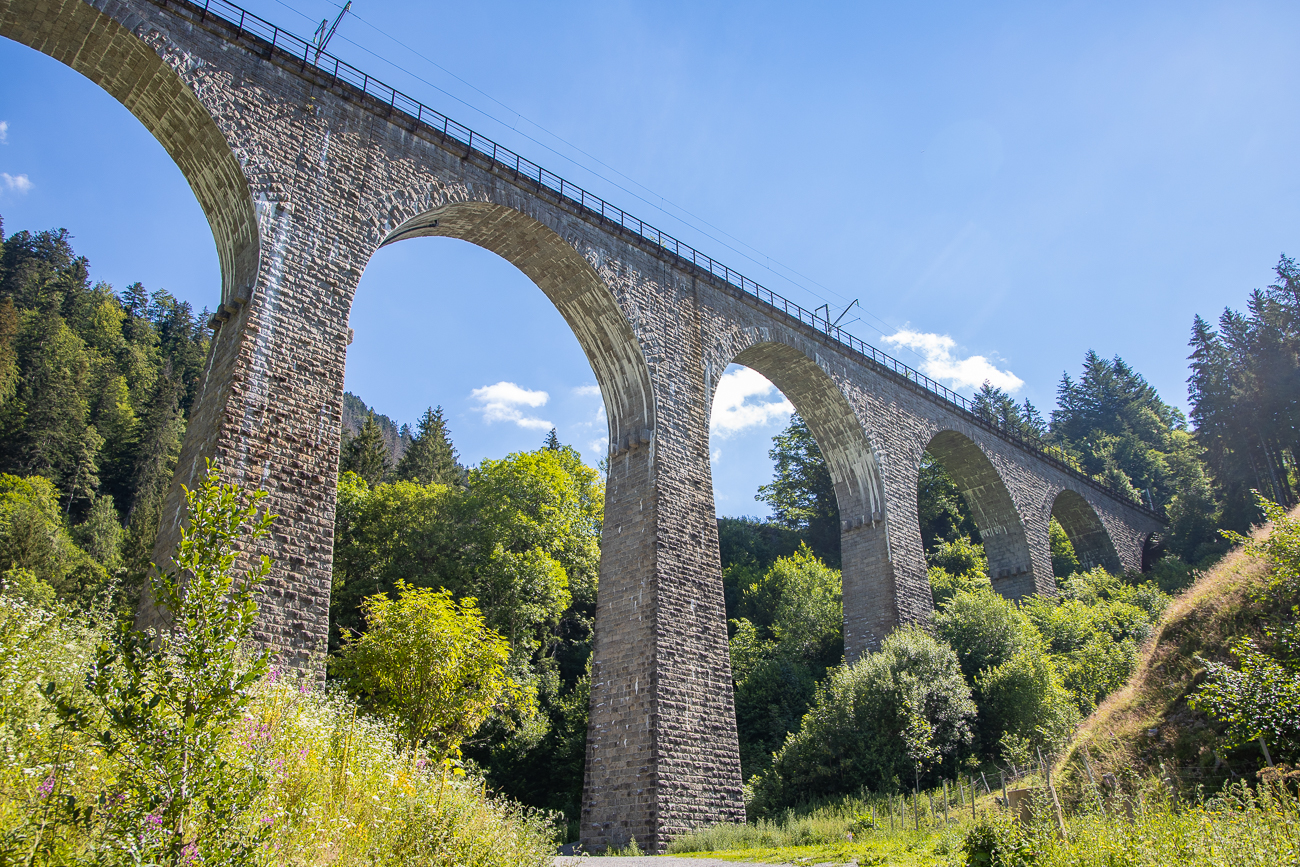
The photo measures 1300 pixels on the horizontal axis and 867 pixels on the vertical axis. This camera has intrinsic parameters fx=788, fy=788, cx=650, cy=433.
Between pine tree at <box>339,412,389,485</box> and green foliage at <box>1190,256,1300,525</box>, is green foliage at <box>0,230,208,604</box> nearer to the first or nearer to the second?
pine tree at <box>339,412,389,485</box>

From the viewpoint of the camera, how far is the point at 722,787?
1345 centimetres

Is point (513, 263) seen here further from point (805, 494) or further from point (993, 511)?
point (805, 494)

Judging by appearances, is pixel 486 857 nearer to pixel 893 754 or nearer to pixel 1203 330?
pixel 893 754

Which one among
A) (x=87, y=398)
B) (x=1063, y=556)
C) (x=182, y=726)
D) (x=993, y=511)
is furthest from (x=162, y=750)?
(x=87, y=398)

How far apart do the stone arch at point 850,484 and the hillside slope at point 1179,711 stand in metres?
6.38

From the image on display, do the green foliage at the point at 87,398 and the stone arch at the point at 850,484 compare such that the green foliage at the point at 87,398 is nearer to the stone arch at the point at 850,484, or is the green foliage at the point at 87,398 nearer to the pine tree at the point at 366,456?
the pine tree at the point at 366,456

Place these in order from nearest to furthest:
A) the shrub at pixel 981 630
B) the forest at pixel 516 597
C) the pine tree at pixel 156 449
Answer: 1. the forest at pixel 516 597
2. the shrub at pixel 981 630
3. the pine tree at pixel 156 449

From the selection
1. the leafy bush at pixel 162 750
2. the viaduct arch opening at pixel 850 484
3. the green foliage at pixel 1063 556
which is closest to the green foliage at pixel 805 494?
the green foliage at pixel 1063 556

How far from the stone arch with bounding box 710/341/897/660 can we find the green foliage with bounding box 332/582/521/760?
32.9 ft

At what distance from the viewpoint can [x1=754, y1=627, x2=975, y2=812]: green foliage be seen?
15.6 metres

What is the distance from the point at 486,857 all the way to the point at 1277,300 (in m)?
→ 41.6

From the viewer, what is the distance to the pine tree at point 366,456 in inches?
1492

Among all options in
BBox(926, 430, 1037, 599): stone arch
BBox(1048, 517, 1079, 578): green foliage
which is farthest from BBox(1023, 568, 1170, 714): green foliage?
BBox(1048, 517, 1079, 578): green foliage

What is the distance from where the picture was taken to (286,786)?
6125 millimetres
